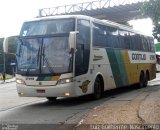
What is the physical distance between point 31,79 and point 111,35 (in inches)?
222

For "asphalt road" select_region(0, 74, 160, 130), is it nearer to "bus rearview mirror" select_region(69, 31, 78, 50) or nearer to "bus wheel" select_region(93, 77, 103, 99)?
"bus wheel" select_region(93, 77, 103, 99)

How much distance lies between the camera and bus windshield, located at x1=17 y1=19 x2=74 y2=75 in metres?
16.0

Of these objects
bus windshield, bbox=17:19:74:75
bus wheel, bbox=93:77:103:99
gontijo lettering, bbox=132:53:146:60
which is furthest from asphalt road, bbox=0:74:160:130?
gontijo lettering, bbox=132:53:146:60

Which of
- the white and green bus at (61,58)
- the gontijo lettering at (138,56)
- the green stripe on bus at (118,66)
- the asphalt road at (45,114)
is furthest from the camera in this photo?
the gontijo lettering at (138,56)

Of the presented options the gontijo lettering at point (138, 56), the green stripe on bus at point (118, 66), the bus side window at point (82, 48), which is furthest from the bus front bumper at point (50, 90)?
the gontijo lettering at point (138, 56)

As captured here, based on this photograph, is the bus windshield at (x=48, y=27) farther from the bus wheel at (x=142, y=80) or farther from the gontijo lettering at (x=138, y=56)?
the bus wheel at (x=142, y=80)

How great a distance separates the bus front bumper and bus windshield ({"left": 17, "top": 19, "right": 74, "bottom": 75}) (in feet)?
1.62

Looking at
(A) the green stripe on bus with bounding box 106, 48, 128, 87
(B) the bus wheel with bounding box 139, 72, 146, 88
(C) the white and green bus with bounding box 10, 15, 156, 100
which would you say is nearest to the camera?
(C) the white and green bus with bounding box 10, 15, 156, 100

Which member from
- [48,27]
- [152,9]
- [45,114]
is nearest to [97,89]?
[48,27]

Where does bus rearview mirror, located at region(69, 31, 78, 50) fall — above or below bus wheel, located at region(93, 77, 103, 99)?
above

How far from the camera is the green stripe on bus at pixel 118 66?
20.2 m

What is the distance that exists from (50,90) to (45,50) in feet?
4.77

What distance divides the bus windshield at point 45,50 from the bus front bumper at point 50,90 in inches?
19.4

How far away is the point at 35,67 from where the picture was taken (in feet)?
53.1
